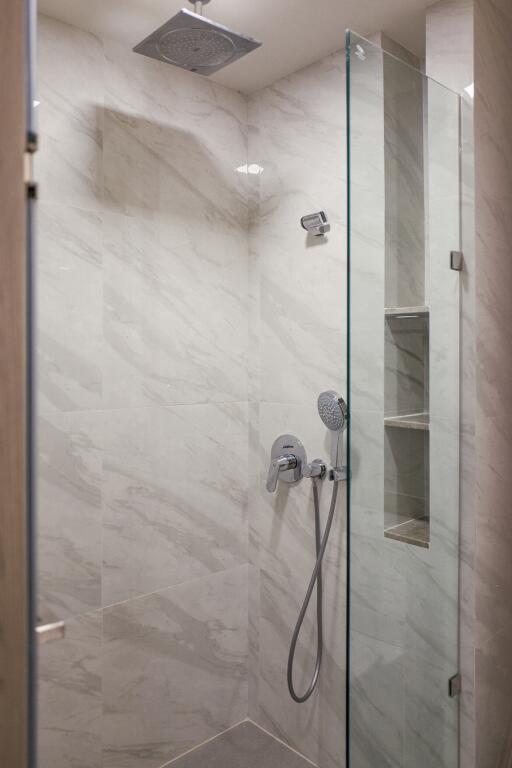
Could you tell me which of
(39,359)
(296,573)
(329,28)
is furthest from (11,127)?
(296,573)

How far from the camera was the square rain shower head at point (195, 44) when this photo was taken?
1502 millimetres

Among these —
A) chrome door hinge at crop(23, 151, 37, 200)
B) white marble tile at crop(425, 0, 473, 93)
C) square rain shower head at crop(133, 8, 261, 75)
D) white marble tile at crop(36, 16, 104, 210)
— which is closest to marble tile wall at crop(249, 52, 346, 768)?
white marble tile at crop(425, 0, 473, 93)

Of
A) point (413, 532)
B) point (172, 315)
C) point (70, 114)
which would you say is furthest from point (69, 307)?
point (413, 532)

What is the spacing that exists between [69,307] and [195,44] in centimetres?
82

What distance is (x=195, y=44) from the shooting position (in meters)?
1.61

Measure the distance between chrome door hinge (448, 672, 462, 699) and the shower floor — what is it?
2.46 feet

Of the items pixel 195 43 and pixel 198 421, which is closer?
pixel 195 43

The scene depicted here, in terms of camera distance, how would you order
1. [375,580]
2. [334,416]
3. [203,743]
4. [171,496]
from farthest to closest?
[203,743]
[171,496]
[334,416]
[375,580]

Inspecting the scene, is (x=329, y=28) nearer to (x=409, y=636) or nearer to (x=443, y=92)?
(x=443, y=92)

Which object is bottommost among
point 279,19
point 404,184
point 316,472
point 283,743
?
point 283,743

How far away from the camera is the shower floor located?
6.72 ft

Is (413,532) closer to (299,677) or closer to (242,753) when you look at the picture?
(299,677)

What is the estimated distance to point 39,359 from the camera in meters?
1.74

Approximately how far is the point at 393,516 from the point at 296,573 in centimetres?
84
